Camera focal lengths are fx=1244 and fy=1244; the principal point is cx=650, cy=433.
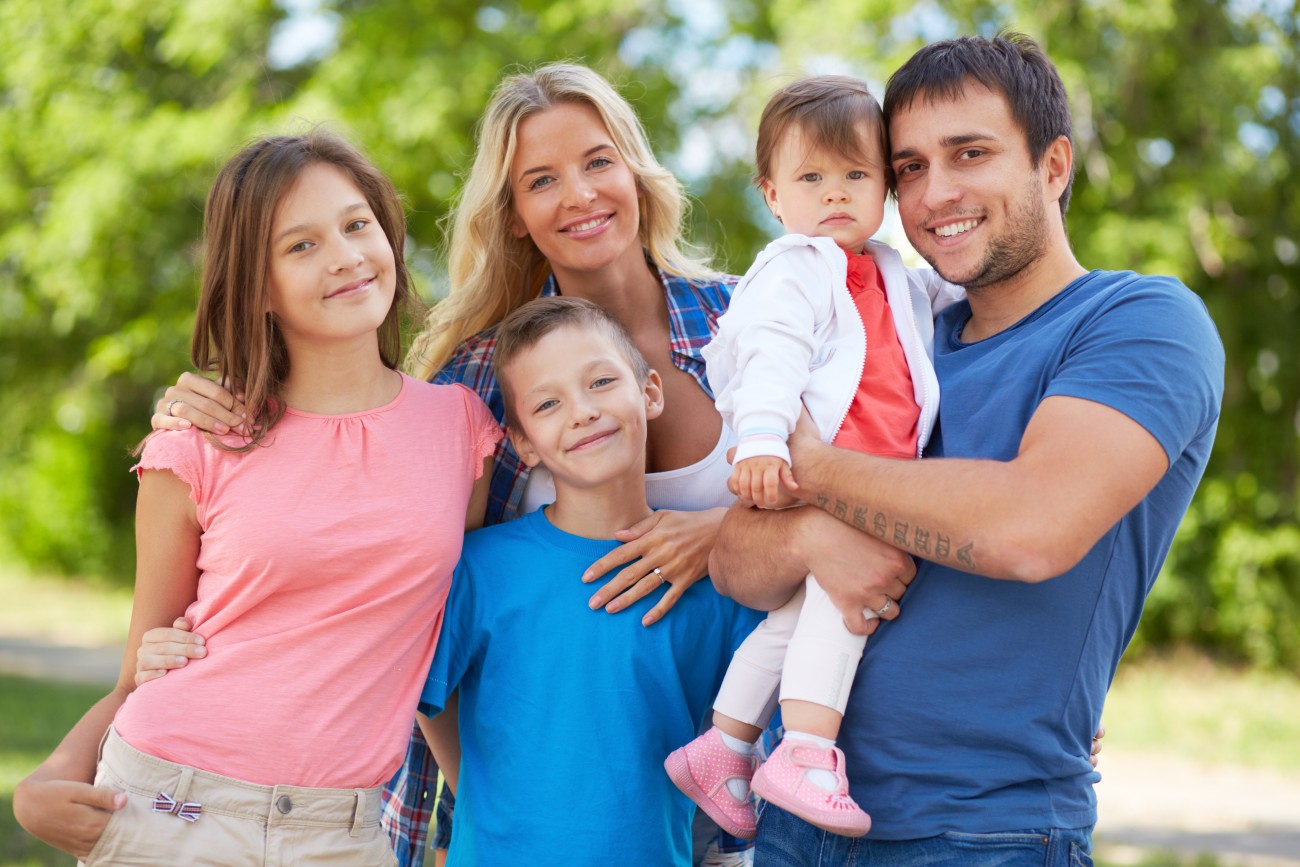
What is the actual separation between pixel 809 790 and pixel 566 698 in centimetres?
60

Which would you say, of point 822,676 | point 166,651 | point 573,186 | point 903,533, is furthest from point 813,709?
point 573,186

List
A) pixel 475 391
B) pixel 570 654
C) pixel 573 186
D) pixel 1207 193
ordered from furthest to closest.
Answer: pixel 1207 193 → pixel 573 186 → pixel 475 391 → pixel 570 654

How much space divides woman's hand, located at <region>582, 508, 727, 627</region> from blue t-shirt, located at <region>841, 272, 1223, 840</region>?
511 mm

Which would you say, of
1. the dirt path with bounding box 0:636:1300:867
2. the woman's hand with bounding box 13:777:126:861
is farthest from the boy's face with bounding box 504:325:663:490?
the dirt path with bounding box 0:636:1300:867

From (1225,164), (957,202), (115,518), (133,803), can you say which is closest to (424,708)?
(133,803)

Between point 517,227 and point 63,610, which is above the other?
point 517,227

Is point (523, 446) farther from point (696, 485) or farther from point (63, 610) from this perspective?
point (63, 610)

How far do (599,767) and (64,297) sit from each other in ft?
41.5

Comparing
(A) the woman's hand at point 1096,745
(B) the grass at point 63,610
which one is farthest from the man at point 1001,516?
(B) the grass at point 63,610

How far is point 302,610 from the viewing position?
2559 millimetres

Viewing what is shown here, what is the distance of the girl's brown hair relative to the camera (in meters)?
2.66

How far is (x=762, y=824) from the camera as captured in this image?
2613mm

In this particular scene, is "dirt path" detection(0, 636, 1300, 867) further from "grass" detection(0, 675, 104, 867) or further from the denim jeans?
"grass" detection(0, 675, 104, 867)

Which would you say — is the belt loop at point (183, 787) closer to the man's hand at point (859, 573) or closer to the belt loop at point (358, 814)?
the belt loop at point (358, 814)
